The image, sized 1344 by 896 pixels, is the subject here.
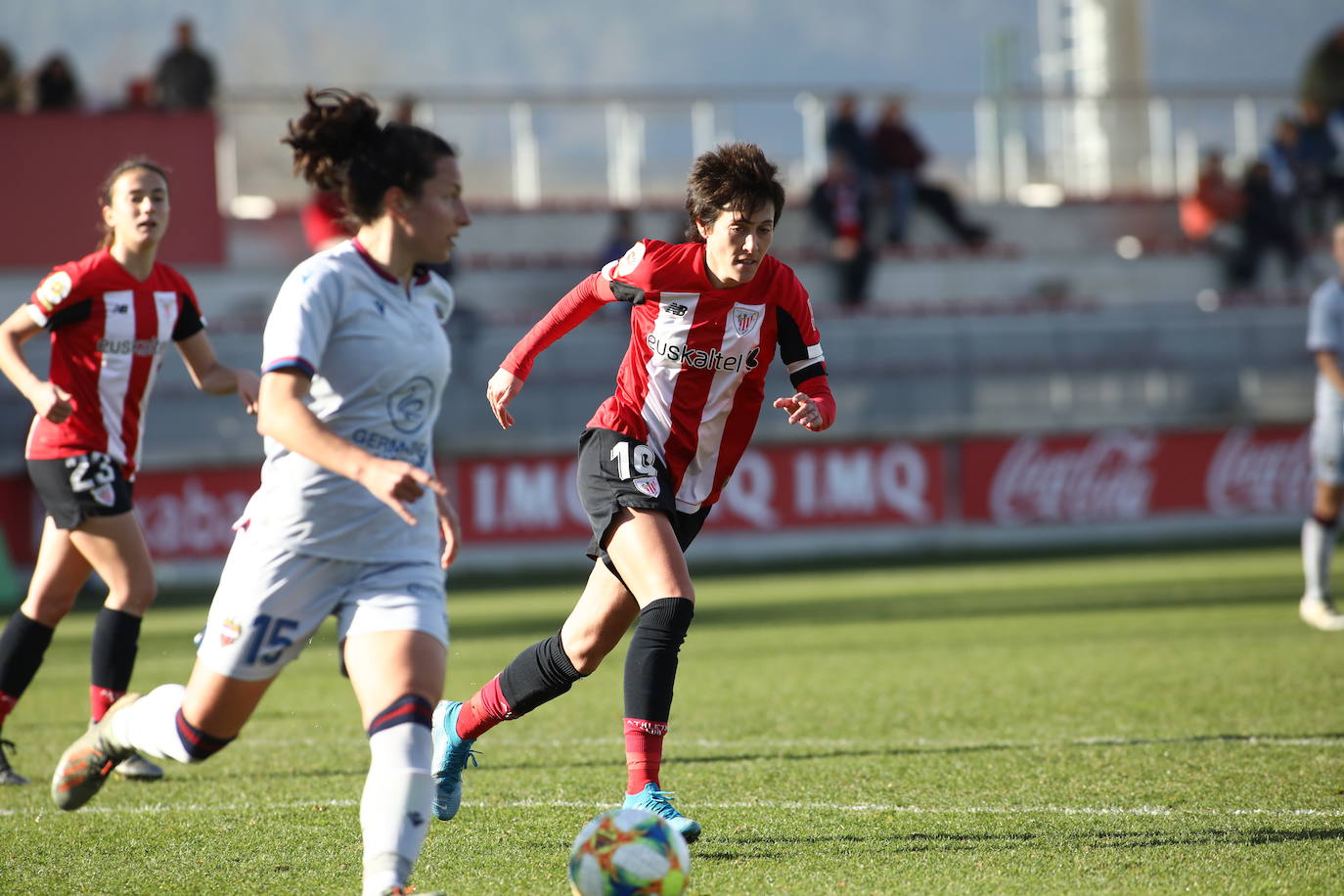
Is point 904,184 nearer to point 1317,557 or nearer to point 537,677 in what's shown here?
point 1317,557

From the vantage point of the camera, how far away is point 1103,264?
2317 cm

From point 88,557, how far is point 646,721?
2509 mm

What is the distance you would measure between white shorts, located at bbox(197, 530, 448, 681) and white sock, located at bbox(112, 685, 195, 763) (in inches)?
12.3

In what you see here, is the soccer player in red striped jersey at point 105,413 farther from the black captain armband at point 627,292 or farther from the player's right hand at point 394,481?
the player's right hand at point 394,481

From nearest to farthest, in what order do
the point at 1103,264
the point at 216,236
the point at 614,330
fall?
1. the point at 614,330
2. the point at 216,236
3. the point at 1103,264

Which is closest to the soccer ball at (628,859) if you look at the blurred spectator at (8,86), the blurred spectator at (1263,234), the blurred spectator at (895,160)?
the blurred spectator at (8,86)

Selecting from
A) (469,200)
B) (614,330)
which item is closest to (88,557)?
(614,330)

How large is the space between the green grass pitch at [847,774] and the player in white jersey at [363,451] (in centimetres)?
80

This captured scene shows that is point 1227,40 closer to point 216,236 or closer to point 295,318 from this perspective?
point 216,236

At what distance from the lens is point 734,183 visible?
4961 mm

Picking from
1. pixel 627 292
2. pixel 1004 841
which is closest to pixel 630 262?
pixel 627 292

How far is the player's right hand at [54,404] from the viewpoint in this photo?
5559 millimetres

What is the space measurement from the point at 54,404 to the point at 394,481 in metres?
2.59

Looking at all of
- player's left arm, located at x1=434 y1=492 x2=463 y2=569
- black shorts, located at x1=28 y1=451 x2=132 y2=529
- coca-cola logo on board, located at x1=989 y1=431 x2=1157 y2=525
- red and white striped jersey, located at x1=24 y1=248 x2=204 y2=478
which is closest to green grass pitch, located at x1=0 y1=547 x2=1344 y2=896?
player's left arm, located at x1=434 y1=492 x2=463 y2=569
